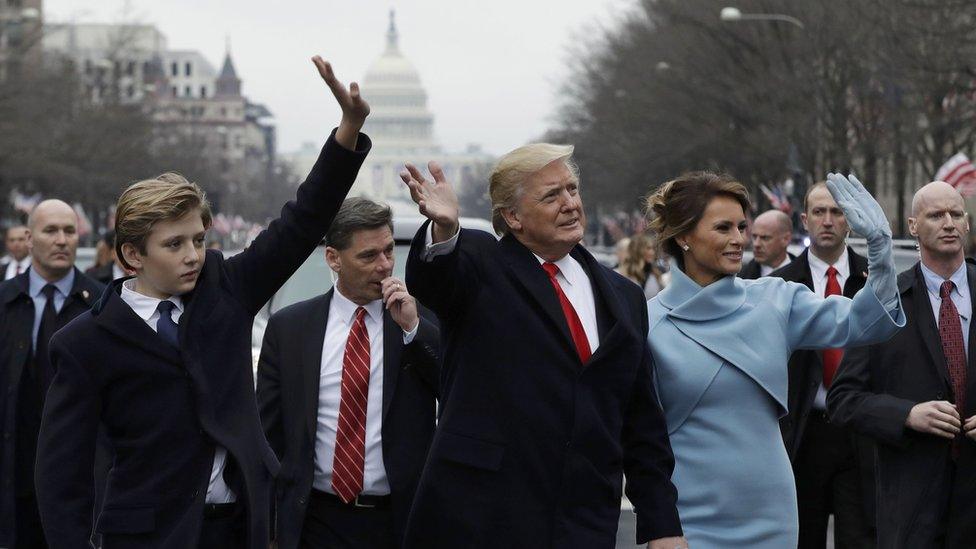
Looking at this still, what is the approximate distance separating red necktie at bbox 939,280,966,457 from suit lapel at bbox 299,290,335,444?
2.32m

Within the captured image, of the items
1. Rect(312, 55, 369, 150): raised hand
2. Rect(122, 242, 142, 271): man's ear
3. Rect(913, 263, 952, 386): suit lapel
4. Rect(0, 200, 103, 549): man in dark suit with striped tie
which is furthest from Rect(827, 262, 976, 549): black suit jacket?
Rect(0, 200, 103, 549): man in dark suit with striped tie

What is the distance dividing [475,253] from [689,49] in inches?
1646

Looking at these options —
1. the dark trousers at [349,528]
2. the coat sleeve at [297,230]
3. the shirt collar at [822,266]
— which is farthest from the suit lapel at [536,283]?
the shirt collar at [822,266]

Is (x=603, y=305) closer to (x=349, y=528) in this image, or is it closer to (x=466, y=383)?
(x=466, y=383)

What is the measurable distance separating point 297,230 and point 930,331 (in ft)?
9.45

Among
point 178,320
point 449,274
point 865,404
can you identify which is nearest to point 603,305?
point 449,274

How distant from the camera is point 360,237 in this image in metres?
6.99

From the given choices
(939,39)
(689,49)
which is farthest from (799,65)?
(939,39)

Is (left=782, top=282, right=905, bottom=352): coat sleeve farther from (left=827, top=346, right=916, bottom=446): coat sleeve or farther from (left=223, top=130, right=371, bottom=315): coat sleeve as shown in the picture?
(left=223, top=130, right=371, bottom=315): coat sleeve

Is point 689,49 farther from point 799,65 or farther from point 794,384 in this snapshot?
point 794,384

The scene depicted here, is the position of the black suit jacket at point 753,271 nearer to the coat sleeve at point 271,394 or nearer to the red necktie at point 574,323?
the coat sleeve at point 271,394

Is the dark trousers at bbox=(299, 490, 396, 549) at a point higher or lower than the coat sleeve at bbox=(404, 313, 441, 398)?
lower

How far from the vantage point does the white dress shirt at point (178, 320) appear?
5.53 metres

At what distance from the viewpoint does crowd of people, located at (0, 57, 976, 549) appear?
5.47 m
